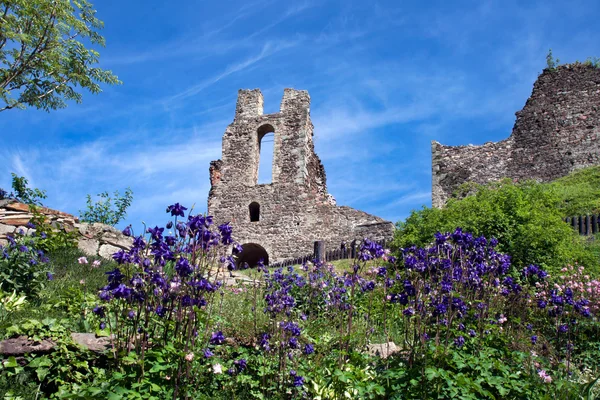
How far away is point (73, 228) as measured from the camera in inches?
402

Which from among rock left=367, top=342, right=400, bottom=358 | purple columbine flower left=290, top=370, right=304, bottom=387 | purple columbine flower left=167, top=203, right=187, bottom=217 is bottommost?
purple columbine flower left=290, top=370, right=304, bottom=387

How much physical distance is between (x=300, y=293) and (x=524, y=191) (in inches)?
245

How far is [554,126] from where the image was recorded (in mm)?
22641

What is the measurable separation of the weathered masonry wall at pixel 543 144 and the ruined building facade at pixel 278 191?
524cm

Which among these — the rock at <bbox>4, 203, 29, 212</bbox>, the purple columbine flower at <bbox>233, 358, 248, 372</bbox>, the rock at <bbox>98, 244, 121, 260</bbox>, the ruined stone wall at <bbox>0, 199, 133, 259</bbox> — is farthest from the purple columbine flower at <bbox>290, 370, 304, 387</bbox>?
the rock at <bbox>4, 203, 29, 212</bbox>

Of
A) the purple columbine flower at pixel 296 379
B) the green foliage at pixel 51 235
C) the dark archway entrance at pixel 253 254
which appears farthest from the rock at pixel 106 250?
the dark archway entrance at pixel 253 254

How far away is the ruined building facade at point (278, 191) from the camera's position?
21562 millimetres

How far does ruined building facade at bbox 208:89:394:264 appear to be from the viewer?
70.7ft

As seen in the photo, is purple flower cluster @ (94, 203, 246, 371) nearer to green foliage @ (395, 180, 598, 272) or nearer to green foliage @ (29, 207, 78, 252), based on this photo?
green foliage @ (29, 207, 78, 252)

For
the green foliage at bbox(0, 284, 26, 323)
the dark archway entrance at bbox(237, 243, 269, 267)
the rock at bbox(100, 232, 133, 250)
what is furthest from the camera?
the dark archway entrance at bbox(237, 243, 269, 267)

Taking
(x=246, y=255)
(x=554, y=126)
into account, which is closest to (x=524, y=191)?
(x=554, y=126)

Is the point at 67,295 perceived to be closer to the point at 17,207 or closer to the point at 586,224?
the point at 17,207

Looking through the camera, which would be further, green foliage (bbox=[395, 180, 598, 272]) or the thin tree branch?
the thin tree branch

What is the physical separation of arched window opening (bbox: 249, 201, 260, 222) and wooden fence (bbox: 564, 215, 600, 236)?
13342 millimetres
